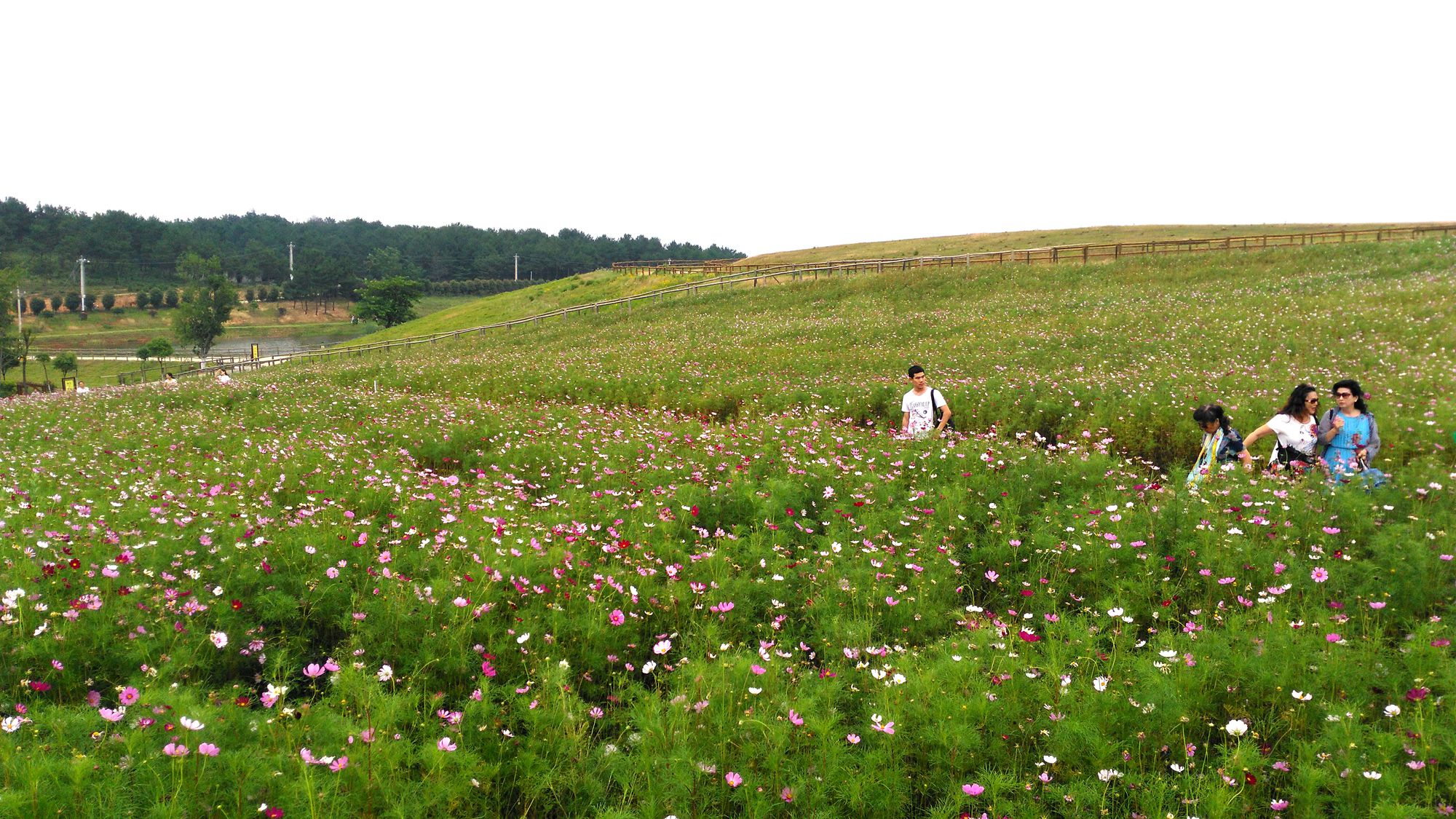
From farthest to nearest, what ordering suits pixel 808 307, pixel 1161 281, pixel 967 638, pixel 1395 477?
pixel 808 307 < pixel 1161 281 < pixel 1395 477 < pixel 967 638

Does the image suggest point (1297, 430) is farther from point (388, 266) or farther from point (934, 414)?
point (388, 266)

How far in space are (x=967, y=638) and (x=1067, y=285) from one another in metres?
31.2

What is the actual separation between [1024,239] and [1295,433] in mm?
73096

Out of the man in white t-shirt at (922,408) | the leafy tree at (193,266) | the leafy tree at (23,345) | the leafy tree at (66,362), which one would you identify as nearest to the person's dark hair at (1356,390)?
the man in white t-shirt at (922,408)

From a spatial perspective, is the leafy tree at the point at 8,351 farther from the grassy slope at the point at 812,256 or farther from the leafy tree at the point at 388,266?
the leafy tree at the point at 388,266

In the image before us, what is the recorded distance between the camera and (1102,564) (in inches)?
252

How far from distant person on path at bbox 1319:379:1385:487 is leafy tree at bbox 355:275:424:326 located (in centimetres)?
8905

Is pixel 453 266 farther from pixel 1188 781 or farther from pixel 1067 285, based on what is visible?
pixel 1188 781

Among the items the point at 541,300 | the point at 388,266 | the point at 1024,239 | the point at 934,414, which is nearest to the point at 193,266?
the point at 388,266

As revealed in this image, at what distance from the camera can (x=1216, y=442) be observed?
8.58 meters

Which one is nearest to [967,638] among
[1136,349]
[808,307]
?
[1136,349]

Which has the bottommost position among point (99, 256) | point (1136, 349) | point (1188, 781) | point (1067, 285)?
point (1188, 781)

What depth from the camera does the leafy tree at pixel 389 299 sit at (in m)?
86.4

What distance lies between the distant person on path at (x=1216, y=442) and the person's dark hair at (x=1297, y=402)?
605mm
